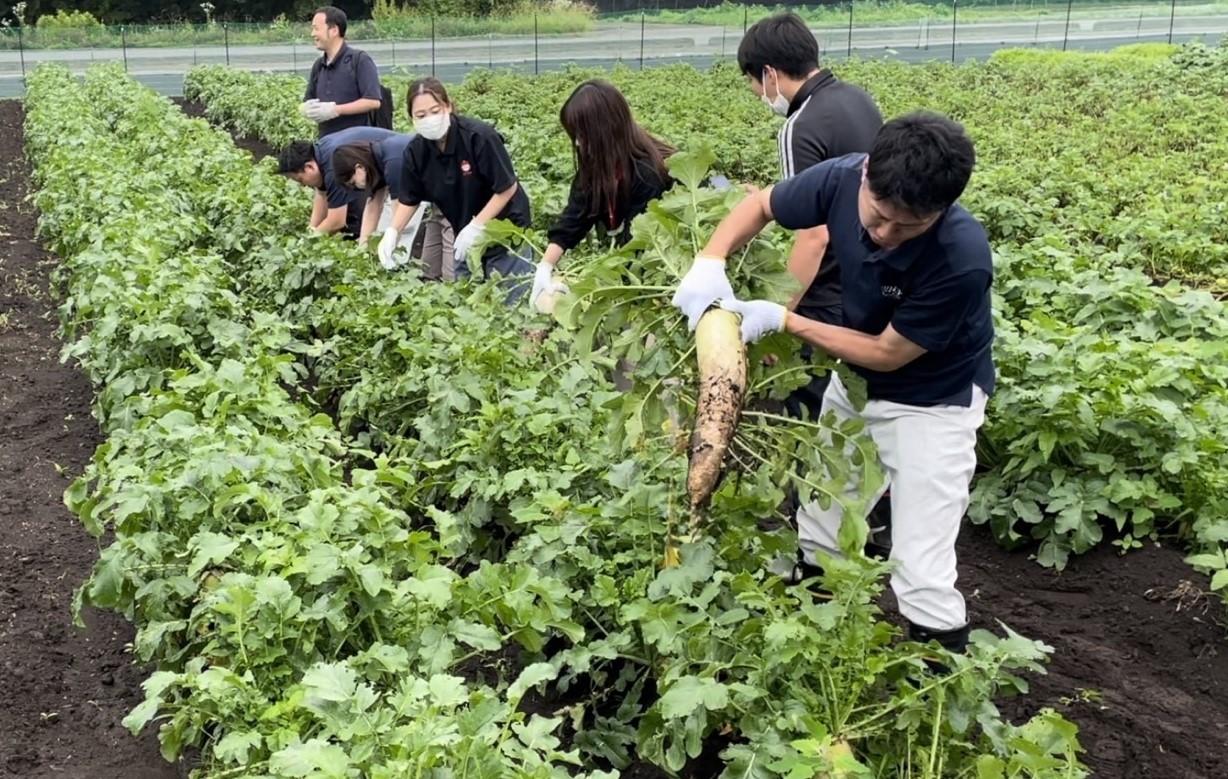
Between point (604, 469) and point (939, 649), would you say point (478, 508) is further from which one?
point (939, 649)

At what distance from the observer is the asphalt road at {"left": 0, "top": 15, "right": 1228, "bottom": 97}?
31.2m

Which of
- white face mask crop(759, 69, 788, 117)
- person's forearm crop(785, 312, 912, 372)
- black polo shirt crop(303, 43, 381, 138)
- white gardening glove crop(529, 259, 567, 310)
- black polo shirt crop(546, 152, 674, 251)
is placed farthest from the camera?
black polo shirt crop(303, 43, 381, 138)

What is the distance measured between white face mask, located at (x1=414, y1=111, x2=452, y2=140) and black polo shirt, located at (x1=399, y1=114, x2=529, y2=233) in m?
0.04

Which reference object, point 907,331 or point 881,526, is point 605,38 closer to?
point 881,526

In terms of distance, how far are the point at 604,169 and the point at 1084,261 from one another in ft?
8.95

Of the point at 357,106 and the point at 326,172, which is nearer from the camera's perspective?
the point at 326,172

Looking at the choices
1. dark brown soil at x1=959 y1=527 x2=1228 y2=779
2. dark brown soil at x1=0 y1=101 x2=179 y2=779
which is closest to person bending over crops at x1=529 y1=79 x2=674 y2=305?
dark brown soil at x1=959 y1=527 x2=1228 y2=779

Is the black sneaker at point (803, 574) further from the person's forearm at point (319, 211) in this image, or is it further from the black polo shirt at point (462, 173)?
the person's forearm at point (319, 211)

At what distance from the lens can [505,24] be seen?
127 ft

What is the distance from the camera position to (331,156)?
252 inches

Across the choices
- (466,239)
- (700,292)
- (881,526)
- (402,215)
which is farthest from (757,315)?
(402,215)

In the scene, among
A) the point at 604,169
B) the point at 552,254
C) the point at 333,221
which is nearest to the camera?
the point at 604,169

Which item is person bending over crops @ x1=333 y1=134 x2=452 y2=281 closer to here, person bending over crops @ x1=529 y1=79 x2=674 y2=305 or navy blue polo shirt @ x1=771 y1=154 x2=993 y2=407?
person bending over crops @ x1=529 y1=79 x2=674 y2=305

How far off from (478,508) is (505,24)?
121 feet
